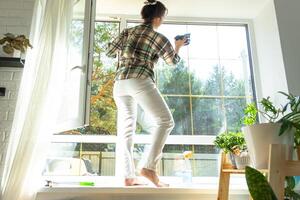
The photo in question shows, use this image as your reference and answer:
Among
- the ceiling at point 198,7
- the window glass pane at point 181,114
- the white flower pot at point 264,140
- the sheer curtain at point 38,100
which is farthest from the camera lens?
the ceiling at point 198,7

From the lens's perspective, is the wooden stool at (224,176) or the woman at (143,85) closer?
the wooden stool at (224,176)

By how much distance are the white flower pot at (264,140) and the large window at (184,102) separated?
30.8 inches

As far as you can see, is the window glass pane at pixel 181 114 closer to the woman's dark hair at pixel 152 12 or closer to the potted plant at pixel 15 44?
the woman's dark hair at pixel 152 12

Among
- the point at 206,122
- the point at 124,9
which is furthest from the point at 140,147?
the point at 124,9

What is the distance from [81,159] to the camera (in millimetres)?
1981

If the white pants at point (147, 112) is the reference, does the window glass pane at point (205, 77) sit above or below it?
above

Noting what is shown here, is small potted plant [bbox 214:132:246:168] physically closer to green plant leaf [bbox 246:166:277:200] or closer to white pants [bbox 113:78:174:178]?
white pants [bbox 113:78:174:178]

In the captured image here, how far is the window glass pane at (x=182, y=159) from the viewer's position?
6.67 feet

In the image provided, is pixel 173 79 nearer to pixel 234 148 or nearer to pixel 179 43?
pixel 179 43

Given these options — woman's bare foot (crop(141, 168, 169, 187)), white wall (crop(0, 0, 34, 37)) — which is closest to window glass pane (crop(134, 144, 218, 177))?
woman's bare foot (crop(141, 168, 169, 187))

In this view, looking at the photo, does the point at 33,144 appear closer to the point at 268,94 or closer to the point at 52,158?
the point at 52,158

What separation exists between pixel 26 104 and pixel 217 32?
160 centimetres

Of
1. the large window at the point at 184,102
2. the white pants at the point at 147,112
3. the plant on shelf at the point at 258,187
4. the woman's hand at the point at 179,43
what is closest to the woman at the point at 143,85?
the white pants at the point at 147,112

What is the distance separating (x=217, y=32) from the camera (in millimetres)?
2414
